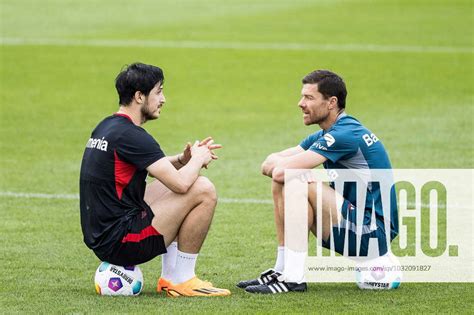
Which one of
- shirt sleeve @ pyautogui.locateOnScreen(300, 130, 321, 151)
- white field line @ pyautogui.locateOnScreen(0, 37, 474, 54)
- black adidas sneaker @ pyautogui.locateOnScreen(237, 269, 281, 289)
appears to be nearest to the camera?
black adidas sneaker @ pyautogui.locateOnScreen(237, 269, 281, 289)

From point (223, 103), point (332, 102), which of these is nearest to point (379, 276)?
point (332, 102)

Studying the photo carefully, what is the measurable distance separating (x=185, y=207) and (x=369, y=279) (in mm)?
1547

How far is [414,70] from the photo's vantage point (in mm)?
23719

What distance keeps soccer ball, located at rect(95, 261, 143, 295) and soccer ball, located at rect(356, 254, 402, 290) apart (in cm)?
175

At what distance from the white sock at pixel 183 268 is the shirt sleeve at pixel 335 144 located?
1.28m

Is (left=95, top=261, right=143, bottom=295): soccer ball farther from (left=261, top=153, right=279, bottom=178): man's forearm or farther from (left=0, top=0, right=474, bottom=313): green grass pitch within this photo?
(left=261, top=153, right=279, bottom=178): man's forearm

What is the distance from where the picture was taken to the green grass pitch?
882 centimetres

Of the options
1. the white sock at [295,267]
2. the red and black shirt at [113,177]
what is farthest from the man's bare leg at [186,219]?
the white sock at [295,267]

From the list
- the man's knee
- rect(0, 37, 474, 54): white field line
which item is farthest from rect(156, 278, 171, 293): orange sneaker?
rect(0, 37, 474, 54): white field line

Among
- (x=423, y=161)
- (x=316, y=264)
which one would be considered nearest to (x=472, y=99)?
(x=423, y=161)

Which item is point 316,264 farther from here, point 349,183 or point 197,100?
point 197,100

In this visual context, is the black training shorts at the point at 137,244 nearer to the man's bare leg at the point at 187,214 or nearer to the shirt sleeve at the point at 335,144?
the man's bare leg at the point at 187,214

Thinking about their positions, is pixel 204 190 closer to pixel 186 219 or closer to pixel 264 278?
pixel 186 219

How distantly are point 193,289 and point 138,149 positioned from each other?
45.3 inches
